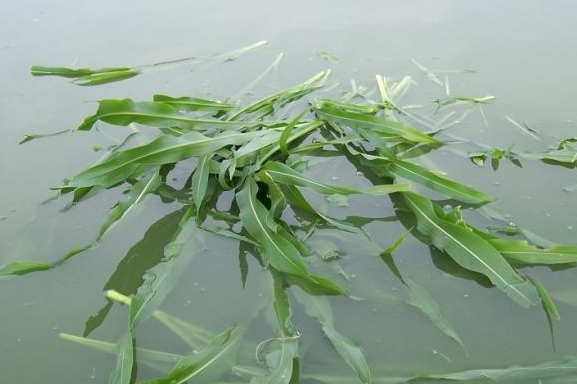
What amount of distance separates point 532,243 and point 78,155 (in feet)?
4.73

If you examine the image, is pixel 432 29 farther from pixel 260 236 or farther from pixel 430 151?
pixel 260 236

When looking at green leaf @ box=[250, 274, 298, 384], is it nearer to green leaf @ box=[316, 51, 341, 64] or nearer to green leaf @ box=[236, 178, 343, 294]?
green leaf @ box=[236, 178, 343, 294]

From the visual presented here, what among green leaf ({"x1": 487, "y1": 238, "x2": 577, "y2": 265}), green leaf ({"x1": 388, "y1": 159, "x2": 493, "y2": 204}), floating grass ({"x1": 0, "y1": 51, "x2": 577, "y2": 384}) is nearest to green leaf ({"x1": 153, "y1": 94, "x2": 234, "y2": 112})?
floating grass ({"x1": 0, "y1": 51, "x2": 577, "y2": 384})

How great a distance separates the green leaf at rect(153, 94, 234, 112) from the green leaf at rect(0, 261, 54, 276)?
0.67 m

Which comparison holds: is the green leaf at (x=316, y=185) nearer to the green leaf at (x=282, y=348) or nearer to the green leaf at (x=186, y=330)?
the green leaf at (x=282, y=348)

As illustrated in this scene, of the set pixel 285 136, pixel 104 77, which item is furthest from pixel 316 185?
pixel 104 77

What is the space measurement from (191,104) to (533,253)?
3.78 feet

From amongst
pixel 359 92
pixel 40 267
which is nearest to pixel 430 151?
pixel 359 92

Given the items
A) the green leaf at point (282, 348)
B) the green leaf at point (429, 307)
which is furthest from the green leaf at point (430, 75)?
the green leaf at point (282, 348)

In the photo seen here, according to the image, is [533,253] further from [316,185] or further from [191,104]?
[191,104]

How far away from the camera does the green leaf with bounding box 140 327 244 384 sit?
1.27 metres

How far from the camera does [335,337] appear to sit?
1348 mm

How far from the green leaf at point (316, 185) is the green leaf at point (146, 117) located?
1.13 ft

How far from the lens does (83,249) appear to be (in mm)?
1659
